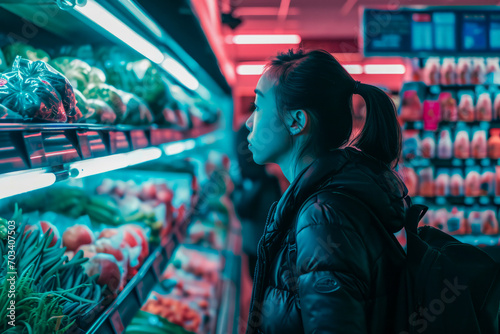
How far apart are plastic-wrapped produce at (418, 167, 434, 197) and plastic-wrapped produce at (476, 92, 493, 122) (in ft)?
2.41

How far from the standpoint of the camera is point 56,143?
0.96 meters

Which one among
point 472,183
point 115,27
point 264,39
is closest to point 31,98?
point 115,27

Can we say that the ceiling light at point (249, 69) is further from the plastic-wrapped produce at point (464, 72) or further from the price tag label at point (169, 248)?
the price tag label at point (169, 248)

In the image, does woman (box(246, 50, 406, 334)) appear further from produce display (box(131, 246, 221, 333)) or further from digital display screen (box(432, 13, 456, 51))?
digital display screen (box(432, 13, 456, 51))

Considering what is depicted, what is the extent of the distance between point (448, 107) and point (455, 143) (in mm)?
386

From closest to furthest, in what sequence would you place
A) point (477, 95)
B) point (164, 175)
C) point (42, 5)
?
point (42, 5), point (164, 175), point (477, 95)

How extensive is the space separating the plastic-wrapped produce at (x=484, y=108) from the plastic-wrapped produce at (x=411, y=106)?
0.61 metres

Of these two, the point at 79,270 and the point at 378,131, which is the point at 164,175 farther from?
the point at 378,131

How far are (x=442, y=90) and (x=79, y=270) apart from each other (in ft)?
13.5

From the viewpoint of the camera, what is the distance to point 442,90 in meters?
4.17

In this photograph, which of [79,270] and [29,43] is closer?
[79,270]

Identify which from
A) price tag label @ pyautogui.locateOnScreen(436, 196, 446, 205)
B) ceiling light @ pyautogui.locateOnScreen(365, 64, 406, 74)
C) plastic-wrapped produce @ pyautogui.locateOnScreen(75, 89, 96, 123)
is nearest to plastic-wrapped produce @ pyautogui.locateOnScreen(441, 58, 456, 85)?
price tag label @ pyautogui.locateOnScreen(436, 196, 446, 205)

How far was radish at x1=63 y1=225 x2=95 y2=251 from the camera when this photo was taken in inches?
52.3

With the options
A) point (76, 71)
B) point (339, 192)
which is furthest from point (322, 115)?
point (76, 71)
